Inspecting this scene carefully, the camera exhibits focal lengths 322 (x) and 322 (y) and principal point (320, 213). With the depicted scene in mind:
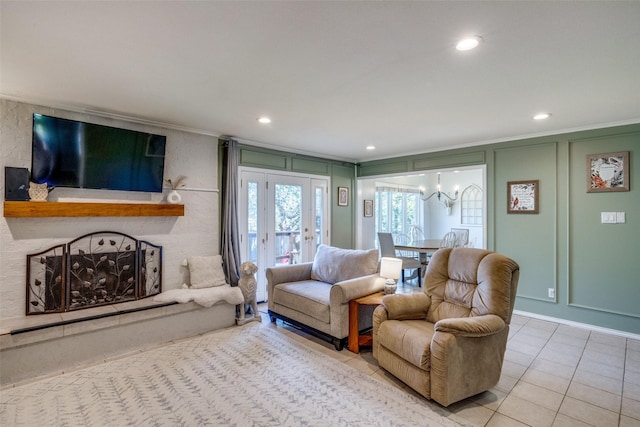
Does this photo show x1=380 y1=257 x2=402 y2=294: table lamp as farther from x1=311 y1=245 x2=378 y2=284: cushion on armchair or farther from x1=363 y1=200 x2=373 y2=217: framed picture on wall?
x1=363 y1=200 x2=373 y2=217: framed picture on wall

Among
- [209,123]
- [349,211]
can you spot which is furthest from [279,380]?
[349,211]

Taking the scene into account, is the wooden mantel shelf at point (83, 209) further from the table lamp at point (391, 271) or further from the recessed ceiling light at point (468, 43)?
the recessed ceiling light at point (468, 43)

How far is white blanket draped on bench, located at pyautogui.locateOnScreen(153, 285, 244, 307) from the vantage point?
3.50 metres

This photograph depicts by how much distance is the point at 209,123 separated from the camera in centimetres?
374

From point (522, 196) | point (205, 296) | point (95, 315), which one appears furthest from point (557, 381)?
point (95, 315)

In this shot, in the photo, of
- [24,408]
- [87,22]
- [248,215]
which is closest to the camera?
[87,22]

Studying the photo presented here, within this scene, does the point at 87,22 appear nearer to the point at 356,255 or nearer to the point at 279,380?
the point at 279,380

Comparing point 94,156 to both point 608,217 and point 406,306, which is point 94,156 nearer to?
point 406,306

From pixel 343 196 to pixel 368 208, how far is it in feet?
2.36

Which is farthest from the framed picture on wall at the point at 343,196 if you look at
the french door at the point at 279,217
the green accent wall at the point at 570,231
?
the green accent wall at the point at 570,231

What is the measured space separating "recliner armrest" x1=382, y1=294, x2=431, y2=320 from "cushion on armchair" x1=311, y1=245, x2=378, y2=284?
2.73ft

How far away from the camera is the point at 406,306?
9.05 ft

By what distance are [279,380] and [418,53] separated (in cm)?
264

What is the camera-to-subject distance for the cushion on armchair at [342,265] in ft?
12.0
